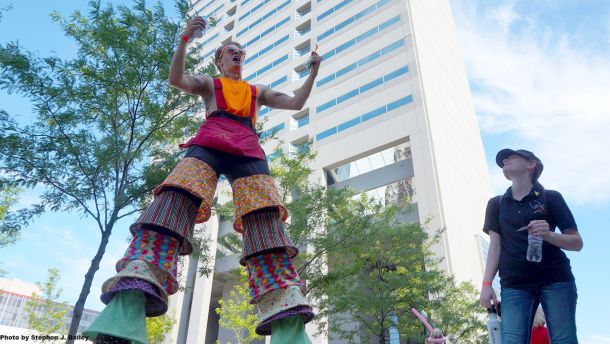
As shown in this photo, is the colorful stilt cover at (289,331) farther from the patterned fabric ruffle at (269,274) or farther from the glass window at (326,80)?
the glass window at (326,80)

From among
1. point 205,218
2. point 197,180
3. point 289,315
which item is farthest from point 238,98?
point 289,315

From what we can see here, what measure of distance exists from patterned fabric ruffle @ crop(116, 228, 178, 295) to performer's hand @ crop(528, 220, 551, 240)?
224 centimetres

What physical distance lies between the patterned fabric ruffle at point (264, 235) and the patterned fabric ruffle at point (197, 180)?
0.82 ft

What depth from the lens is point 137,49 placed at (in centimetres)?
729

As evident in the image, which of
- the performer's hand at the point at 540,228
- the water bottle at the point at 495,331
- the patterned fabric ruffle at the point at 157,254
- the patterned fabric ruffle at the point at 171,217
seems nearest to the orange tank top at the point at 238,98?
the patterned fabric ruffle at the point at 171,217

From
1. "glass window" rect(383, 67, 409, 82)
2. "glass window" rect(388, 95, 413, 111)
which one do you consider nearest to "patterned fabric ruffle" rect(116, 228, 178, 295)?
"glass window" rect(388, 95, 413, 111)

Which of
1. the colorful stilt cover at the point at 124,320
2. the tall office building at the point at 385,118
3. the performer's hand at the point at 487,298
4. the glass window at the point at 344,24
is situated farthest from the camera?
the glass window at the point at 344,24

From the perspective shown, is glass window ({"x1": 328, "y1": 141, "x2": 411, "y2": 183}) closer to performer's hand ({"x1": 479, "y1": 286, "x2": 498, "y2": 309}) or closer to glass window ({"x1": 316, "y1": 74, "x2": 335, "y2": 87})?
glass window ({"x1": 316, "y1": 74, "x2": 335, "y2": 87})

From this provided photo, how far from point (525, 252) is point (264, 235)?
1931 mm

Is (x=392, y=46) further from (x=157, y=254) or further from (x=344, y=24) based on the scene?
(x=157, y=254)

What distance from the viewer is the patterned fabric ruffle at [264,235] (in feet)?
6.98

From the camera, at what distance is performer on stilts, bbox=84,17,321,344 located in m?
1.78

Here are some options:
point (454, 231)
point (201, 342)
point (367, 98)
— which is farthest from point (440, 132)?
point (201, 342)

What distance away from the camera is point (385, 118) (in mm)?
24859
